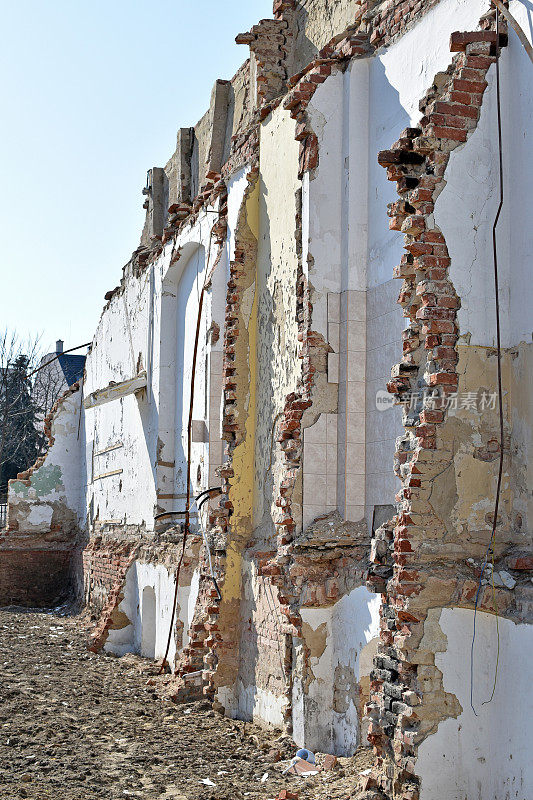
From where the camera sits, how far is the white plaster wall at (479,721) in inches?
219

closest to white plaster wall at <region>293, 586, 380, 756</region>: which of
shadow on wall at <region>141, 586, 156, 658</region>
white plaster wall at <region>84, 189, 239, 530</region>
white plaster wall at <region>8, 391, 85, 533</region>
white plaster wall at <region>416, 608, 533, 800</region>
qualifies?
white plaster wall at <region>416, 608, 533, 800</region>

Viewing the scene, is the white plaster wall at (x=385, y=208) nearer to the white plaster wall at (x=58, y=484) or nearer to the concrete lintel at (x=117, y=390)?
the concrete lintel at (x=117, y=390)

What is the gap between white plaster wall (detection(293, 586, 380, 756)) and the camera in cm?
729

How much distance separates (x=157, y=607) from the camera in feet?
41.6

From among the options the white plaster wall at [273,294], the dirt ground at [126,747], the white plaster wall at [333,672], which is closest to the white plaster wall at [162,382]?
the white plaster wall at [273,294]

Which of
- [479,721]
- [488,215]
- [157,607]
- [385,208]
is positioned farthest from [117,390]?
[479,721]

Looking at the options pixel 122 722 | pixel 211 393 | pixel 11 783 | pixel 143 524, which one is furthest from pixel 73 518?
pixel 11 783

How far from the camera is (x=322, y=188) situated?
26.7 feet

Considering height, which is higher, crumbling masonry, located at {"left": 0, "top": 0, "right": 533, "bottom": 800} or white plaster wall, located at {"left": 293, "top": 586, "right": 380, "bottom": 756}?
crumbling masonry, located at {"left": 0, "top": 0, "right": 533, "bottom": 800}

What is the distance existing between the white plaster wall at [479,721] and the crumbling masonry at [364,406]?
15 mm

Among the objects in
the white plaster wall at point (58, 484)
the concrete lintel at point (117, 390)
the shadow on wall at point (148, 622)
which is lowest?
the shadow on wall at point (148, 622)

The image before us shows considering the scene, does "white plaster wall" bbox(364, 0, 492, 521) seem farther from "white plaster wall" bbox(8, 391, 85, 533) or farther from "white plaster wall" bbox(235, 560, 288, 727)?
"white plaster wall" bbox(8, 391, 85, 533)

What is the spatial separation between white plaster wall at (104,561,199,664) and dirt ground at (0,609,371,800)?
652 millimetres

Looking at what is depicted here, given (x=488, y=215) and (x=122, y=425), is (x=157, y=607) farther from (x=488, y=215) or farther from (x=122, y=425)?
(x=488, y=215)
